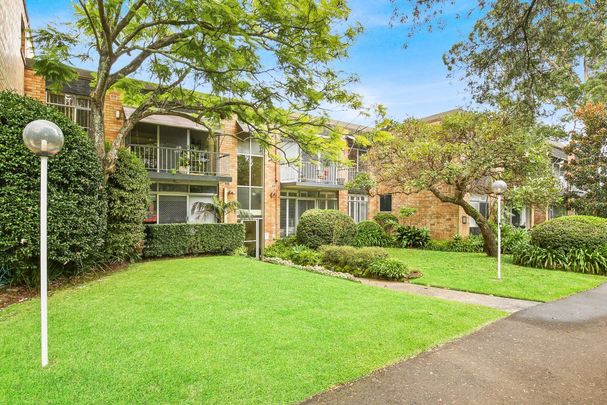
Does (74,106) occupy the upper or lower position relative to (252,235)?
upper

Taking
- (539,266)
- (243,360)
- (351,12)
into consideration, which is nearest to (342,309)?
(243,360)

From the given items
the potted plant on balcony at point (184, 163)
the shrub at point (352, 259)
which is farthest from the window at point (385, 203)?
the potted plant on balcony at point (184, 163)

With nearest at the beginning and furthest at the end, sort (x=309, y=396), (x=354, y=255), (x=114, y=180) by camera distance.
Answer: (x=309, y=396)
(x=114, y=180)
(x=354, y=255)

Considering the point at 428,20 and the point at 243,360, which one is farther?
the point at 428,20

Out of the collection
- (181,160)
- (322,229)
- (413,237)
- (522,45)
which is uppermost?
(522,45)

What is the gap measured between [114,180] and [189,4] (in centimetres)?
542

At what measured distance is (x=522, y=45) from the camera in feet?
20.5

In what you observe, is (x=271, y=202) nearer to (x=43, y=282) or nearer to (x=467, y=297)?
(x=467, y=297)

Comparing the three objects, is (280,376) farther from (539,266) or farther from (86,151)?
(539,266)

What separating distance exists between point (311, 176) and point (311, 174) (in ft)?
0.33

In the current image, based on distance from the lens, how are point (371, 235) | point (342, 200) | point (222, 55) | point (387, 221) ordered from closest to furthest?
point (222, 55)
point (371, 235)
point (387, 221)
point (342, 200)

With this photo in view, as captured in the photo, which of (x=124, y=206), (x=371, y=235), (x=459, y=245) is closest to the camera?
(x=124, y=206)

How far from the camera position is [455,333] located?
16.9 feet

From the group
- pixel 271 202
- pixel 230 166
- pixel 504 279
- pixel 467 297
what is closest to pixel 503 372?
pixel 467 297
